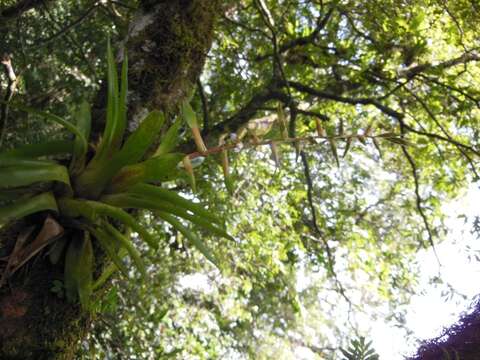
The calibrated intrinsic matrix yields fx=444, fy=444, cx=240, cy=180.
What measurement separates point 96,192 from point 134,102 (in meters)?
0.41

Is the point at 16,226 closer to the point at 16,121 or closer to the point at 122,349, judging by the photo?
the point at 122,349

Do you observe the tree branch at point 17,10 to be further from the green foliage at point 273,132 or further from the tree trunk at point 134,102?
the tree trunk at point 134,102

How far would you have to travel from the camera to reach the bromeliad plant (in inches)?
44.5

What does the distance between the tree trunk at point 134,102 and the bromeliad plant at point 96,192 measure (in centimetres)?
6

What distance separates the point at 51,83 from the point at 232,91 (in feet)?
6.21

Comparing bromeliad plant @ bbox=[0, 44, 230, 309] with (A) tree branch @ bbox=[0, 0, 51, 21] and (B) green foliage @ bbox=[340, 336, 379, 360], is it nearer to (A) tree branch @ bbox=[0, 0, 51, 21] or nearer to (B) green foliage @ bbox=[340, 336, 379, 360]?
(B) green foliage @ bbox=[340, 336, 379, 360]

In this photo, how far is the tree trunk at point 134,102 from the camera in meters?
1.04

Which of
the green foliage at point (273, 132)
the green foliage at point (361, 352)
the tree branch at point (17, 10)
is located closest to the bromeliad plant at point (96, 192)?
the green foliage at point (273, 132)

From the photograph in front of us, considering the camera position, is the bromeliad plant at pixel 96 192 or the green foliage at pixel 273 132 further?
the green foliage at pixel 273 132

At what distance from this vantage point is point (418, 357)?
639 mm

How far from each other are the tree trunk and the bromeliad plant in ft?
0.19

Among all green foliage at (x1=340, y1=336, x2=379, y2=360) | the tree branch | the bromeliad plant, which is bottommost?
green foliage at (x1=340, y1=336, x2=379, y2=360)

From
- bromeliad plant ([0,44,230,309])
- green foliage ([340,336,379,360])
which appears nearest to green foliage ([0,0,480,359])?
bromeliad plant ([0,44,230,309])

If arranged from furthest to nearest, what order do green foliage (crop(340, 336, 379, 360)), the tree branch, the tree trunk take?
the tree branch
the tree trunk
green foliage (crop(340, 336, 379, 360))
